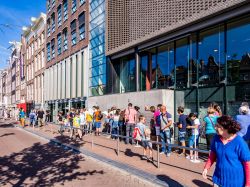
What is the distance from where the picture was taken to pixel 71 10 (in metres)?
28.9

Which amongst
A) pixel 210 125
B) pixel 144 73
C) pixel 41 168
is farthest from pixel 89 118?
pixel 210 125

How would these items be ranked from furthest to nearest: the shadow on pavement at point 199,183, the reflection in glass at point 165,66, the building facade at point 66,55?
the building facade at point 66,55 → the reflection in glass at point 165,66 → the shadow on pavement at point 199,183

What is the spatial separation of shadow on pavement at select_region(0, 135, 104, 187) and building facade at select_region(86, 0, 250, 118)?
5582 mm

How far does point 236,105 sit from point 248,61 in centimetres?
172

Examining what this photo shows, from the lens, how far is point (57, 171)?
27.2 ft

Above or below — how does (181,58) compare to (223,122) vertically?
above

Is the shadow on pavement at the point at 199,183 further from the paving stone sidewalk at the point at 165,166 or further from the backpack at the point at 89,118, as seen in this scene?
the backpack at the point at 89,118

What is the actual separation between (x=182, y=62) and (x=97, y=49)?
32.6 feet

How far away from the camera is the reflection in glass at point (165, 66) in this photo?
49.9ft

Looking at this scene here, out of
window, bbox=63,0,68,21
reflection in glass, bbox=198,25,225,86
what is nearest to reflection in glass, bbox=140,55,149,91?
reflection in glass, bbox=198,25,225,86

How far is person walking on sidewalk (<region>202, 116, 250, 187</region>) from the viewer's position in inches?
134

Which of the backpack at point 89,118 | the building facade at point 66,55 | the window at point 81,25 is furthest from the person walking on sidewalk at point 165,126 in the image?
the window at point 81,25

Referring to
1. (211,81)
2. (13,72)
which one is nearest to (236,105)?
(211,81)

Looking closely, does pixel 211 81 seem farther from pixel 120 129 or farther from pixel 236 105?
pixel 120 129
